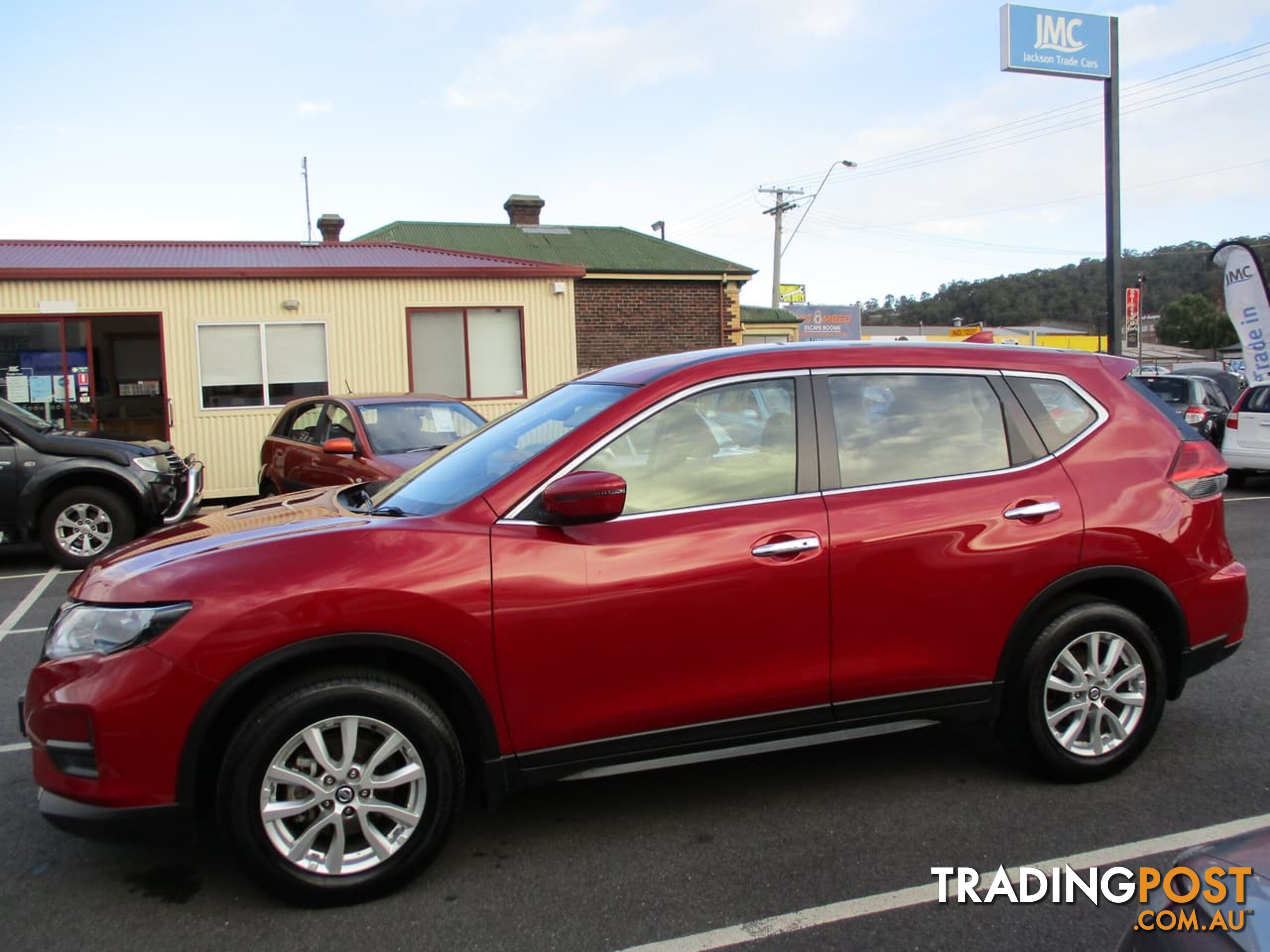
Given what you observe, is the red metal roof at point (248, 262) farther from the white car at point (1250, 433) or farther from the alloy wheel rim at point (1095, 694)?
the alloy wheel rim at point (1095, 694)

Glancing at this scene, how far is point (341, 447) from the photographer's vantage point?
8.38 meters

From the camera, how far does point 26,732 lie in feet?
10.2

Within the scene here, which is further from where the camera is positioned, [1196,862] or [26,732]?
[26,732]

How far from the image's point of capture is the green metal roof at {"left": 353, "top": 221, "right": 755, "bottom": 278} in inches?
922

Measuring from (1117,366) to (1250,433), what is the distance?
1131 cm

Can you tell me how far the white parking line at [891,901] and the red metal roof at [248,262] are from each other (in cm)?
1425

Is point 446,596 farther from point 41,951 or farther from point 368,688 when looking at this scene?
point 41,951

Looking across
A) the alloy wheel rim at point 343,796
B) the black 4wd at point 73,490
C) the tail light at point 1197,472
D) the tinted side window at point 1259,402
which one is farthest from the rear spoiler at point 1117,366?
the tinted side window at point 1259,402

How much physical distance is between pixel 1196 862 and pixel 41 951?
3.02 meters

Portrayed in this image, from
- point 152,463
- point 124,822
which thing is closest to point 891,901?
point 124,822

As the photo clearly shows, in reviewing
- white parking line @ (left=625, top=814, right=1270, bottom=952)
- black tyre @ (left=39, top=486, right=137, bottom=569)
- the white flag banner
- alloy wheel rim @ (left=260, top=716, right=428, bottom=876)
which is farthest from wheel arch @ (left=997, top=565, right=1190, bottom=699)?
the white flag banner

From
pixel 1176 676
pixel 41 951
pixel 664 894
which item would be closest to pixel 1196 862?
pixel 664 894

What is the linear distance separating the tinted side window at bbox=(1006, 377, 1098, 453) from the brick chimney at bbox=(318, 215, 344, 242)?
26.9m

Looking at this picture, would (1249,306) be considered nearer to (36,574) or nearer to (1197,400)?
(1197,400)
